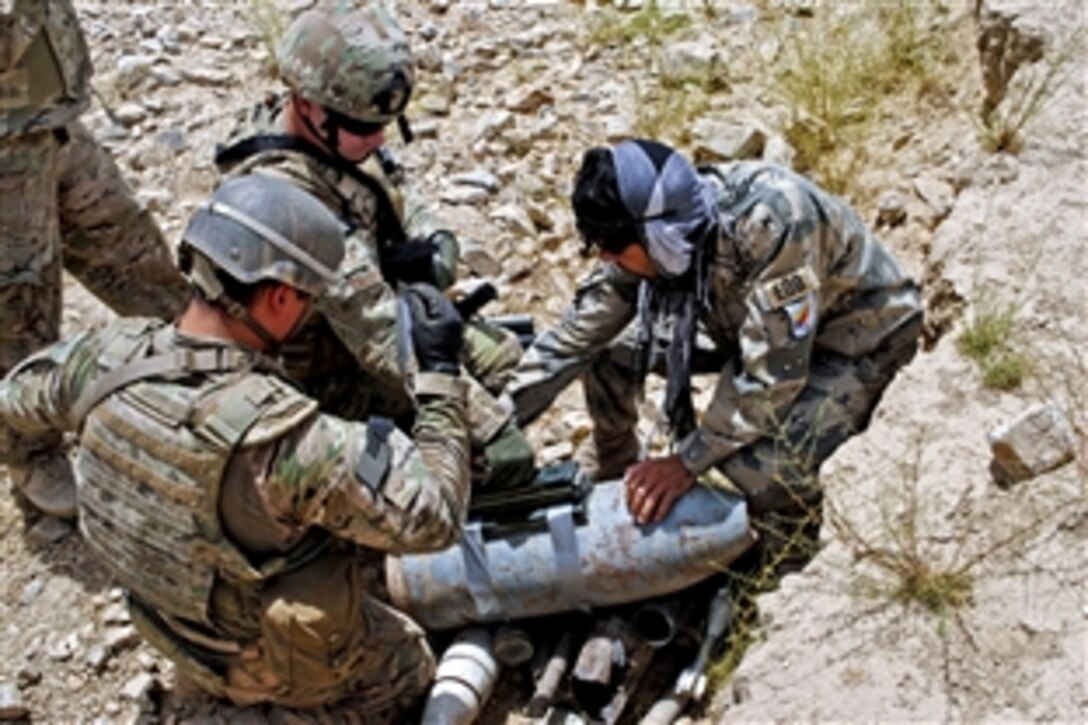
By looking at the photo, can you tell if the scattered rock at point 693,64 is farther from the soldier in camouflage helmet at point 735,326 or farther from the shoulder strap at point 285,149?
the shoulder strap at point 285,149

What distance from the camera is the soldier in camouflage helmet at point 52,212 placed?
13.8ft

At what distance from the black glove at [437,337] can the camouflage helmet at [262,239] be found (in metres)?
0.55

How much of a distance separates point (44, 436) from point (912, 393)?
2766 millimetres

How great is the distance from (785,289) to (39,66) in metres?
2.42

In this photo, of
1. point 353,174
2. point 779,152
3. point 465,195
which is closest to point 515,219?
point 465,195

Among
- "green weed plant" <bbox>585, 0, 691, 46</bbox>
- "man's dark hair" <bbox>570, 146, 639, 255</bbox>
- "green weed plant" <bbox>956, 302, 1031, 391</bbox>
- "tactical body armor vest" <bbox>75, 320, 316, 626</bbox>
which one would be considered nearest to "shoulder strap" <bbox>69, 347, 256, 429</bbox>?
"tactical body armor vest" <bbox>75, 320, 316, 626</bbox>

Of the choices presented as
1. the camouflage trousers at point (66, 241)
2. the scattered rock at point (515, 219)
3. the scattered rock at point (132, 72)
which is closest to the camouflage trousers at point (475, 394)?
the camouflage trousers at point (66, 241)

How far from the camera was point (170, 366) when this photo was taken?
2.99 metres

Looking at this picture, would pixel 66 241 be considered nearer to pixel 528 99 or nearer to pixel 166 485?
pixel 166 485

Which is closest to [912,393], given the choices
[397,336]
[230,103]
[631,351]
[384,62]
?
[631,351]

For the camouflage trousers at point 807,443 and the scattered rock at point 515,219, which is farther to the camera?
the scattered rock at point 515,219

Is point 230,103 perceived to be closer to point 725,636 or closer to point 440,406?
point 440,406

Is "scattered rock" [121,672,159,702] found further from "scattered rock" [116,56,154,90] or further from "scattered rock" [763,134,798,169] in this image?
"scattered rock" [116,56,154,90]

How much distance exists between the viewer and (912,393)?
154 inches
